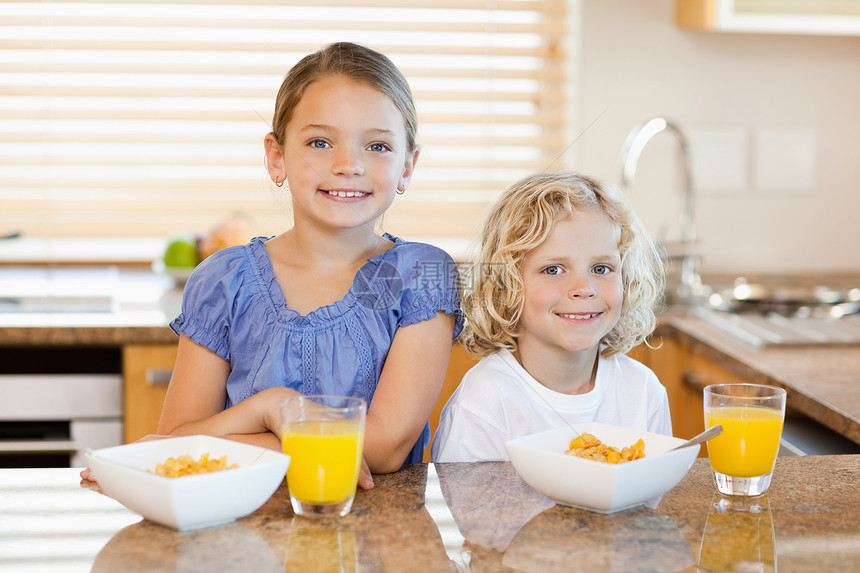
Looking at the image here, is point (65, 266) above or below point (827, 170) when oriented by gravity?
below

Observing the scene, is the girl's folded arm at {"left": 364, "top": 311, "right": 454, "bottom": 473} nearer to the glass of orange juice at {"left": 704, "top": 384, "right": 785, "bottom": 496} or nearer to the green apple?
the glass of orange juice at {"left": 704, "top": 384, "right": 785, "bottom": 496}

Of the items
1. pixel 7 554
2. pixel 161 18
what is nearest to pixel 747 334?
pixel 7 554

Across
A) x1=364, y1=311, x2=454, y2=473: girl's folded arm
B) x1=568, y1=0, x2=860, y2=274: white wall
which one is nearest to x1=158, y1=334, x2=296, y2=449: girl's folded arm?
x1=364, y1=311, x2=454, y2=473: girl's folded arm

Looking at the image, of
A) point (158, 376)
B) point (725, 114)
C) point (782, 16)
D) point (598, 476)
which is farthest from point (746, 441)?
point (725, 114)

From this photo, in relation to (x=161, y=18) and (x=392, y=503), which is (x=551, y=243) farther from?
(x=161, y=18)

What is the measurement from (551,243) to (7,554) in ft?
2.47

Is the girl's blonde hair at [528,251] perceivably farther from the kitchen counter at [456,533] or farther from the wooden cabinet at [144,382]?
the wooden cabinet at [144,382]

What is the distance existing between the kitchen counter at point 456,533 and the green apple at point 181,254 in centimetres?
139

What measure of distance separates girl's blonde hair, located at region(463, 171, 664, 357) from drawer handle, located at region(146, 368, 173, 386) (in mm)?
826

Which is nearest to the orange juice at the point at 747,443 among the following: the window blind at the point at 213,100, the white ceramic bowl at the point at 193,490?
the white ceramic bowl at the point at 193,490

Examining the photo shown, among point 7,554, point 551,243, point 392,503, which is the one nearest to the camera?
point 7,554

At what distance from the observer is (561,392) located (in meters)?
1.32

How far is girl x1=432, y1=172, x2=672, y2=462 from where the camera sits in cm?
124

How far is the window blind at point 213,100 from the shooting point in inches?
103
